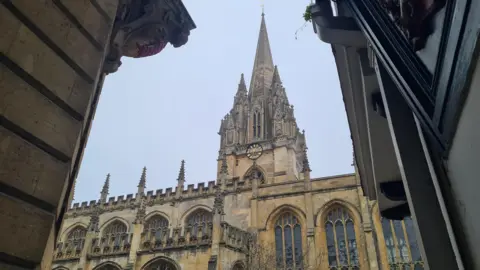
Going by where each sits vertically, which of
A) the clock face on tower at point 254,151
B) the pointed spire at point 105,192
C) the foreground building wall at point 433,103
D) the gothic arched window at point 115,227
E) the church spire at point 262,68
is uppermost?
the church spire at point 262,68

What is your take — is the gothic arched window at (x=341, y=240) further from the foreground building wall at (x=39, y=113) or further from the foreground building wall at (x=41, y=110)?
the foreground building wall at (x=39, y=113)

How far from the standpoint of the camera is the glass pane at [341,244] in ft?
76.7

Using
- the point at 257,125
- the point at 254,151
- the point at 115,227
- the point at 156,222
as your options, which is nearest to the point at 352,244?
the point at 254,151

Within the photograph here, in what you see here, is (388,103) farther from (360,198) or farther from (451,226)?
(360,198)

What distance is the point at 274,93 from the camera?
43594 mm

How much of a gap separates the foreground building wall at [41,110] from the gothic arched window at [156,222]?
1131 inches

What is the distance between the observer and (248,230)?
86.6 feet

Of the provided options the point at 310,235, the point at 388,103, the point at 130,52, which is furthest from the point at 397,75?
the point at 310,235

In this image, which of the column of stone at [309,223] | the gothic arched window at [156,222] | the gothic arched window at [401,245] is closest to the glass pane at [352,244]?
the gothic arched window at [401,245]

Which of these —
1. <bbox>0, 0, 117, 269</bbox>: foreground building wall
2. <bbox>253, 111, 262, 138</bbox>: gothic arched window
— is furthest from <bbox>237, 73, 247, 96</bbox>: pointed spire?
<bbox>0, 0, 117, 269</bbox>: foreground building wall

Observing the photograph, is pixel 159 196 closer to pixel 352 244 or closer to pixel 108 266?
pixel 108 266

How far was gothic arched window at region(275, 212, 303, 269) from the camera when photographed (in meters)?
24.0

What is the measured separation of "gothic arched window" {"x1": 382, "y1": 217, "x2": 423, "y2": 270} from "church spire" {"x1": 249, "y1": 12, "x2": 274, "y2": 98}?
2600 cm

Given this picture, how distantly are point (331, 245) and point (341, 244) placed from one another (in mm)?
644
